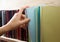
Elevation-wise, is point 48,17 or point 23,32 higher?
point 48,17

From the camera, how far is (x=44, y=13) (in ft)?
2.47

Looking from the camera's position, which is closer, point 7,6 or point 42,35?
point 42,35

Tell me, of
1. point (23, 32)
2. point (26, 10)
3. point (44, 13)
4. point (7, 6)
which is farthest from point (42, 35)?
point (7, 6)

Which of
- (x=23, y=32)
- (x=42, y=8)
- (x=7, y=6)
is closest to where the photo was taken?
(x=42, y=8)

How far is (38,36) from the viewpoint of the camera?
786 mm

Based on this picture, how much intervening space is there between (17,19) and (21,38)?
0.34 meters

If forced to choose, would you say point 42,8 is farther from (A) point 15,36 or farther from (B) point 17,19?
(A) point 15,36

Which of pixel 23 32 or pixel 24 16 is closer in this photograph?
pixel 24 16

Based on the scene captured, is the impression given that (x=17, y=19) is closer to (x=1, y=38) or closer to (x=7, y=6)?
(x=1, y=38)

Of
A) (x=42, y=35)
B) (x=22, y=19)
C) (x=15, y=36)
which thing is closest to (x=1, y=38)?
(x=15, y=36)

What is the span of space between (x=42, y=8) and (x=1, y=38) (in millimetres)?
579

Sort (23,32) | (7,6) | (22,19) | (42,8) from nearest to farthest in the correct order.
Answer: (42,8) → (22,19) → (23,32) → (7,6)

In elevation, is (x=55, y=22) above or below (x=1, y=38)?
above

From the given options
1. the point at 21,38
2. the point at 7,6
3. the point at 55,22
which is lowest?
the point at 21,38
